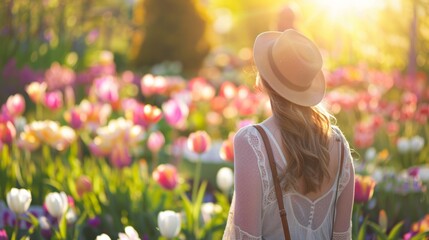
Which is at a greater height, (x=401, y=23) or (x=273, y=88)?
(x=273, y=88)

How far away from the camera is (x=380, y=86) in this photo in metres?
8.41

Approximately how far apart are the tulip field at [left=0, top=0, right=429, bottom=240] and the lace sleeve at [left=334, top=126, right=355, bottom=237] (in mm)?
143

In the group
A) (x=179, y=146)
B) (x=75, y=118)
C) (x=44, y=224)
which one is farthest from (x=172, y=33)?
(x=44, y=224)

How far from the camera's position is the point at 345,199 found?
293 centimetres

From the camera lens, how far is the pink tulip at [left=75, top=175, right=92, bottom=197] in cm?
409

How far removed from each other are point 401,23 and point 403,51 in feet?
1.39

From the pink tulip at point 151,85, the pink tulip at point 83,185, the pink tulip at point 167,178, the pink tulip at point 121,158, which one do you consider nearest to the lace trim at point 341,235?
the pink tulip at point 167,178

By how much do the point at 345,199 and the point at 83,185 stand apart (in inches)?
65.8

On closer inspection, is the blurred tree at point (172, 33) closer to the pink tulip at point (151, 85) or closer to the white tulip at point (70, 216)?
the pink tulip at point (151, 85)

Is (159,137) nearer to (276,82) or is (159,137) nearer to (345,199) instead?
(345,199)

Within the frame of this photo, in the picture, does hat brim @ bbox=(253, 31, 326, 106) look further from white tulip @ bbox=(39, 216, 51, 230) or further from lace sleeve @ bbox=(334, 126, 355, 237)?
white tulip @ bbox=(39, 216, 51, 230)

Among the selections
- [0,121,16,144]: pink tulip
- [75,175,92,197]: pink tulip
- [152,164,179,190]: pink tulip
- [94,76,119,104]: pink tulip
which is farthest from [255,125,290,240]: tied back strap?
[94,76,119,104]: pink tulip

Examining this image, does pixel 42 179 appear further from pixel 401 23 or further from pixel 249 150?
pixel 401 23

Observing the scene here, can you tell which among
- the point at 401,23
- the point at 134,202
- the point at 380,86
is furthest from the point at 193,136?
the point at 401,23
